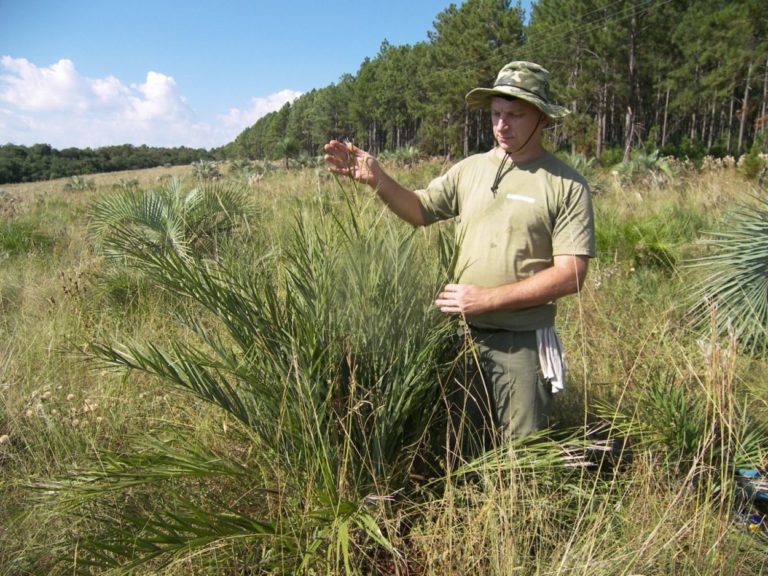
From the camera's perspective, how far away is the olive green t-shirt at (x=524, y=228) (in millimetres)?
2207

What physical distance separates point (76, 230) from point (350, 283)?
780 centimetres

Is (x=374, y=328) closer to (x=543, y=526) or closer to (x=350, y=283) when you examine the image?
(x=350, y=283)

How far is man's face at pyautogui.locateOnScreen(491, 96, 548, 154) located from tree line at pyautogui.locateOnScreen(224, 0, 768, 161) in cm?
2621

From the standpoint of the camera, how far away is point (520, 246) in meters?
2.24

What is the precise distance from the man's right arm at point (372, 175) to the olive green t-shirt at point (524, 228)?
314mm

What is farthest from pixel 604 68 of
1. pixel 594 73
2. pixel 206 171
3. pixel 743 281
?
pixel 743 281

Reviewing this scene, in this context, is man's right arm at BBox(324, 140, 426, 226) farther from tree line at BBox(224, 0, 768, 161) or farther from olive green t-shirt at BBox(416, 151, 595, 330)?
tree line at BBox(224, 0, 768, 161)

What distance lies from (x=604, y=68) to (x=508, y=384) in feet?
140

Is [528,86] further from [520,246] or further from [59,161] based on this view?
[59,161]

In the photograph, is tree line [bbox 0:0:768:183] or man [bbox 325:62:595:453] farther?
tree line [bbox 0:0:768:183]

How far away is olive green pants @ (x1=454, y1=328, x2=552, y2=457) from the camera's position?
226 cm

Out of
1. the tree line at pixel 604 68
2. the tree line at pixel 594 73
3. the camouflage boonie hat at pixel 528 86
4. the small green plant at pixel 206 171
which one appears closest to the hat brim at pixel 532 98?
the camouflage boonie hat at pixel 528 86

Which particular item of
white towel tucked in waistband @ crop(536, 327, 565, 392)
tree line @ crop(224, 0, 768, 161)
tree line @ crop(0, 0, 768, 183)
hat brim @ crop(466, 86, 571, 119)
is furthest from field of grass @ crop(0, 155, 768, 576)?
Result: tree line @ crop(224, 0, 768, 161)

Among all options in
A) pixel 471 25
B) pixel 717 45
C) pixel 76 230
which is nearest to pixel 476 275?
pixel 76 230
